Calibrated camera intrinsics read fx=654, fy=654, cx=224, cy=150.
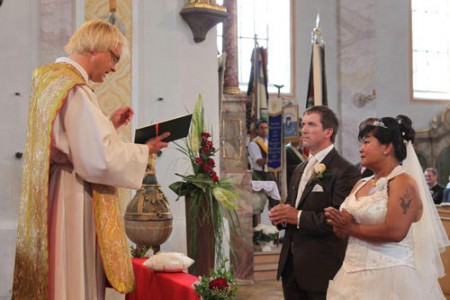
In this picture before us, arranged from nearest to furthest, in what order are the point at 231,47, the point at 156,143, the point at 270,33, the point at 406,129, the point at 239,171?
the point at 156,143 → the point at 406,129 → the point at 239,171 → the point at 231,47 → the point at 270,33

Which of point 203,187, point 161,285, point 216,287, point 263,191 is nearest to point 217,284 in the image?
point 216,287

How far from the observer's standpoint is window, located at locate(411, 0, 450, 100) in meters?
16.4

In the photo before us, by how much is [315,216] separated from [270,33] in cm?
1194

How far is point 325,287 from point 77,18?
3.54 m

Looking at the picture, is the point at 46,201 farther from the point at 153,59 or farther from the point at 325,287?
the point at 153,59

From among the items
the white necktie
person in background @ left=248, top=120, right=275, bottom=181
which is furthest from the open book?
person in background @ left=248, top=120, right=275, bottom=181

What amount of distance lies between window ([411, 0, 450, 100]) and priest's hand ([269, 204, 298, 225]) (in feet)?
42.9

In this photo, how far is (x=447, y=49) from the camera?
16969mm

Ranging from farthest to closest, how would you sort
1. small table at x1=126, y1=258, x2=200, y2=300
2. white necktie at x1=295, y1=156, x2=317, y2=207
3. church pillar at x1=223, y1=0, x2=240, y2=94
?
church pillar at x1=223, y1=0, x2=240, y2=94 < white necktie at x1=295, y1=156, x2=317, y2=207 < small table at x1=126, y1=258, x2=200, y2=300

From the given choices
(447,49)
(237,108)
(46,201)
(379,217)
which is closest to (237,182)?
(237,108)

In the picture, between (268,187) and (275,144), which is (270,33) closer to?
(268,187)

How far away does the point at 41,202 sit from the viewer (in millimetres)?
3010

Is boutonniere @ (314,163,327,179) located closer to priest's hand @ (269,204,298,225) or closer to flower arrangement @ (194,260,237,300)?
priest's hand @ (269,204,298,225)

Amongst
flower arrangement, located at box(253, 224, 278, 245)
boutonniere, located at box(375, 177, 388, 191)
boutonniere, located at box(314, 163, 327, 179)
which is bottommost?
flower arrangement, located at box(253, 224, 278, 245)
